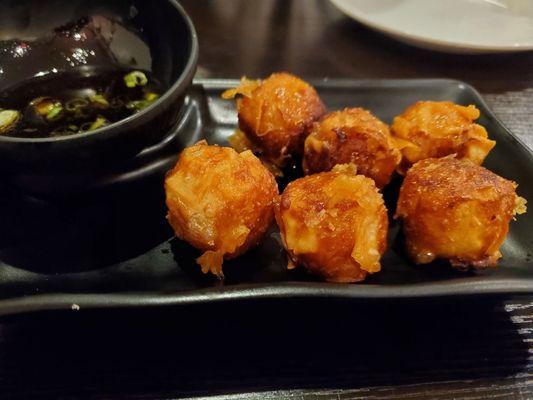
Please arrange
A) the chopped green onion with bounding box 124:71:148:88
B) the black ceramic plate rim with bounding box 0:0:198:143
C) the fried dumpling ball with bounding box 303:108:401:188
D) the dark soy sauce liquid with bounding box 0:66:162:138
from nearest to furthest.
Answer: the black ceramic plate rim with bounding box 0:0:198:143 < the fried dumpling ball with bounding box 303:108:401:188 < the dark soy sauce liquid with bounding box 0:66:162:138 < the chopped green onion with bounding box 124:71:148:88

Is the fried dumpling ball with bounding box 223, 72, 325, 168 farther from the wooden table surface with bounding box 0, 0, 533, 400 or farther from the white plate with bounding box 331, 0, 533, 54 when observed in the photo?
the white plate with bounding box 331, 0, 533, 54

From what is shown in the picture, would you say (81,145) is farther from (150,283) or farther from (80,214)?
(150,283)

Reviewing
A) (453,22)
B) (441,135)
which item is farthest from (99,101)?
(453,22)

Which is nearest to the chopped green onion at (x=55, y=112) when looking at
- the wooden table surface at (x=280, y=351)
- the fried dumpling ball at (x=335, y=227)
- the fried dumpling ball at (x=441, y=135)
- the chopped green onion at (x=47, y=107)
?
the chopped green onion at (x=47, y=107)

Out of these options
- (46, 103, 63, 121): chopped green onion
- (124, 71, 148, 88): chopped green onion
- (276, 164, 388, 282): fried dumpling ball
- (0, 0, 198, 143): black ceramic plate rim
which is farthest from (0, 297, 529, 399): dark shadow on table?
(124, 71, 148, 88): chopped green onion

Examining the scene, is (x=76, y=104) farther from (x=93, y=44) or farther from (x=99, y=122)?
(x=93, y=44)

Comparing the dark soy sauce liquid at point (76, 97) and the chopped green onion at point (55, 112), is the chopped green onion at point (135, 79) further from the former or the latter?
the chopped green onion at point (55, 112)
